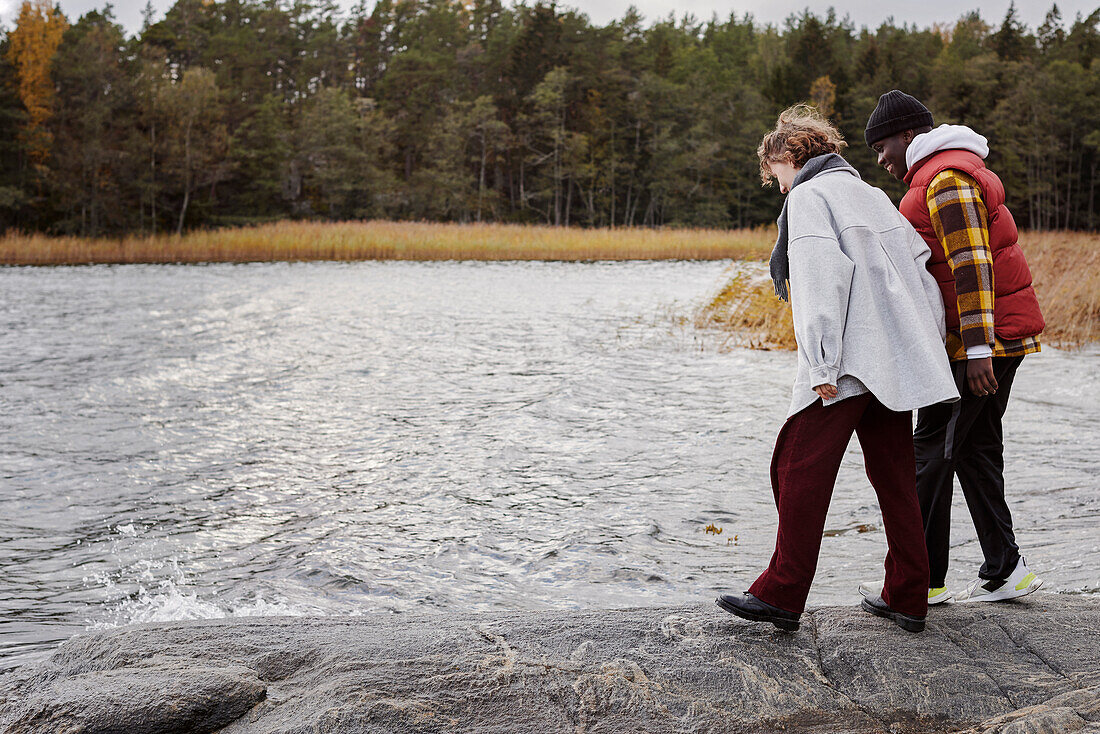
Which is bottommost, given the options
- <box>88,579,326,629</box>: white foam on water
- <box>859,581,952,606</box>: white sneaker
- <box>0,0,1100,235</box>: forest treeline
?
<box>88,579,326,629</box>: white foam on water

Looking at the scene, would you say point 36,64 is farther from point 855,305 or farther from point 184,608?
point 855,305

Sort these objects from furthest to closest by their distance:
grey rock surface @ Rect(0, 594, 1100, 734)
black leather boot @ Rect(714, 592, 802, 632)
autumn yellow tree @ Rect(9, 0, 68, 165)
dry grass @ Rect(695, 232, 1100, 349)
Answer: autumn yellow tree @ Rect(9, 0, 68, 165), dry grass @ Rect(695, 232, 1100, 349), black leather boot @ Rect(714, 592, 802, 632), grey rock surface @ Rect(0, 594, 1100, 734)

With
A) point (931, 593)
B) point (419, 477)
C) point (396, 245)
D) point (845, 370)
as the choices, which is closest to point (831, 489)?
point (845, 370)

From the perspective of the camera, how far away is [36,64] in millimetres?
46906

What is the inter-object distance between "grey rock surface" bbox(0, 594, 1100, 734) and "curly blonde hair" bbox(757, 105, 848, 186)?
1638 millimetres

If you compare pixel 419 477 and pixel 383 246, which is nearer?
pixel 419 477

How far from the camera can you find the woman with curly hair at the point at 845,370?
288 cm

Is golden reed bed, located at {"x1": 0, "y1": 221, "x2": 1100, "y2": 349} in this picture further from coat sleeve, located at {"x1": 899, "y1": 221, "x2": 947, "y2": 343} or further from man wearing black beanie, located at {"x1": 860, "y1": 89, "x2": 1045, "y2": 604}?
coat sleeve, located at {"x1": 899, "y1": 221, "x2": 947, "y2": 343}

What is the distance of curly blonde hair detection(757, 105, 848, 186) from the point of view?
3084 mm

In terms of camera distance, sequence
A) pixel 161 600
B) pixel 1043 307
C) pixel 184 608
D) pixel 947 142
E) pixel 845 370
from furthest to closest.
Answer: pixel 1043 307, pixel 161 600, pixel 184 608, pixel 947 142, pixel 845 370

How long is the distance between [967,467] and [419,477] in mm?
4732

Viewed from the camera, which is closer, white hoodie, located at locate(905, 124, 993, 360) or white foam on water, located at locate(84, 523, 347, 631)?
white hoodie, located at locate(905, 124, 993, 360)

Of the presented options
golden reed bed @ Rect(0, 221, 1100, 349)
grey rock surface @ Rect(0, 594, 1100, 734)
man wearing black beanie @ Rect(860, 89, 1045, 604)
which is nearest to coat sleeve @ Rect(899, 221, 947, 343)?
man wearing black beanie @ Rect(860, 89, 1045, 604)

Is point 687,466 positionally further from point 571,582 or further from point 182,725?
point 182,725
